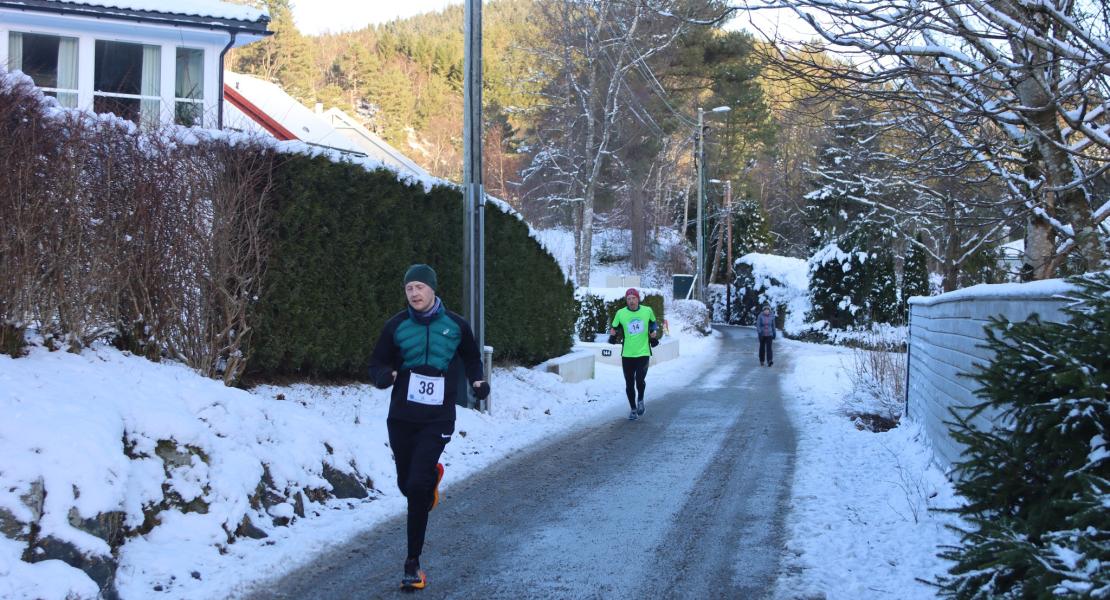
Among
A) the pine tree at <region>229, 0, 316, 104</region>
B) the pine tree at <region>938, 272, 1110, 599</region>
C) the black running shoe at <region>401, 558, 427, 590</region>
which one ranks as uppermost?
the pine tree at <region>229, 0, 316, 104</region>

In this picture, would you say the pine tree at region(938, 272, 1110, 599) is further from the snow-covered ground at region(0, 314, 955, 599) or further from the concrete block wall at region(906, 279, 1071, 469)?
the snow-covered ground at region(0, 314, 955, 599)

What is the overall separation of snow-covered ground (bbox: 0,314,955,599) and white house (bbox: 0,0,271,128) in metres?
11.5

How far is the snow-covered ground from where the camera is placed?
492 centimetres

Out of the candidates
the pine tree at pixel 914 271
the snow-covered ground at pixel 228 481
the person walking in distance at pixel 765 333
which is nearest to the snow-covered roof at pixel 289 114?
the person walking in distance at pixel 765 333

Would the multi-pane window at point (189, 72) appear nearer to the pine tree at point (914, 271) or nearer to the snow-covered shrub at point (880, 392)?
the snow-covered shrub at point (880, 392)

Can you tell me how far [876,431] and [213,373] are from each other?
26.8 feet

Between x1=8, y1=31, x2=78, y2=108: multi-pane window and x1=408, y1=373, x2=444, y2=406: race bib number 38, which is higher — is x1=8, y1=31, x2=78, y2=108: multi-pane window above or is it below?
above

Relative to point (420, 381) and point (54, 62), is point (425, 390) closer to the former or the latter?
point (420, 381)

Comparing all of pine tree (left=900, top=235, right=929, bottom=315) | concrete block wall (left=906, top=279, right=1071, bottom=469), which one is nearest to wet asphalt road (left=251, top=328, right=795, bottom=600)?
concrete block wall (left=906, top=279, right=1071, bottom=469)

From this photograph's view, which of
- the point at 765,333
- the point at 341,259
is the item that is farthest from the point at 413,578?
the point at 765,333

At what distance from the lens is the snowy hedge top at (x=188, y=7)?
1785 cm

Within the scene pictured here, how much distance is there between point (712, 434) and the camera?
11.4 m

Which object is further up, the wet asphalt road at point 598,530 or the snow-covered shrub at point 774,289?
the snow-covered shrub at point 774,289

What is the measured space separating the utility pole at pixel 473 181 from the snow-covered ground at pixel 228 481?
8.93 feet
